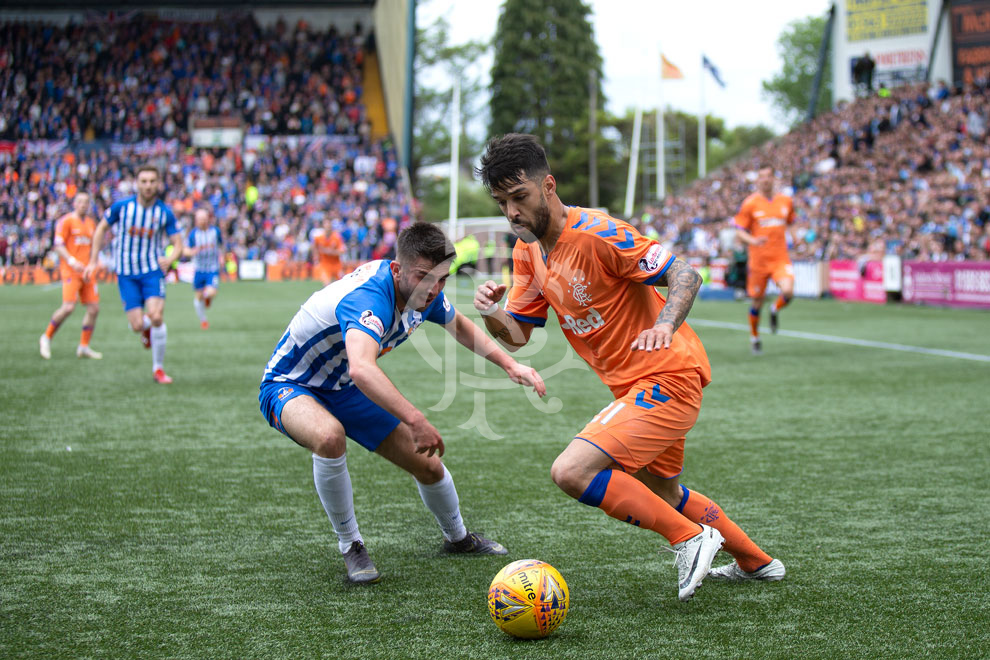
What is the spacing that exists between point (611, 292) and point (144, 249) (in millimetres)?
7301

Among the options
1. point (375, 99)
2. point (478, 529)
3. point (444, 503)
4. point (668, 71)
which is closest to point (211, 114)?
point (375, 99)

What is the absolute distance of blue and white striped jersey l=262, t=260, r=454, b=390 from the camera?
3812 millimetres

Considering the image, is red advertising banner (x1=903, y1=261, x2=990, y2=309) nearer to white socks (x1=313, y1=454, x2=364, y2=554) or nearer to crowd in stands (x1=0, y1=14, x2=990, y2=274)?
crowd in stands (x1=0, y1=14, x2=990, y2=274)

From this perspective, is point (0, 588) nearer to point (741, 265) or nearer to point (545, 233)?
point (545, 233)

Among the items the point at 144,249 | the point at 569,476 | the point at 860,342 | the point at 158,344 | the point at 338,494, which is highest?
the point at 144,249

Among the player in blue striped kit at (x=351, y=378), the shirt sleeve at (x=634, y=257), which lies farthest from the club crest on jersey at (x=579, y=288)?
the player in blue striped kit at (x=351, y=378)

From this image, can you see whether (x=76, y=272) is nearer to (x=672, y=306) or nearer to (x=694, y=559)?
(x=672, y=306)

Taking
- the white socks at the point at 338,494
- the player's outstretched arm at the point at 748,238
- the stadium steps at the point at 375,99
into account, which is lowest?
the white socks at the point at 338,494

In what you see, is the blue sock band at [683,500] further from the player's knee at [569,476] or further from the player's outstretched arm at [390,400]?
the player's outstretched arm at [390,400]

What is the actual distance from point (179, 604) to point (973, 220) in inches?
855

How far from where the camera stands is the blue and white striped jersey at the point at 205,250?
53.0ft

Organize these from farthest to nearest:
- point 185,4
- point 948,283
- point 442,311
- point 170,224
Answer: point 185,4
point 948,283
point 170,224
point 442,311

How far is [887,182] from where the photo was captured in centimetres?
2645

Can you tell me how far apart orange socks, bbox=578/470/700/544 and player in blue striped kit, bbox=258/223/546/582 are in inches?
26.8
